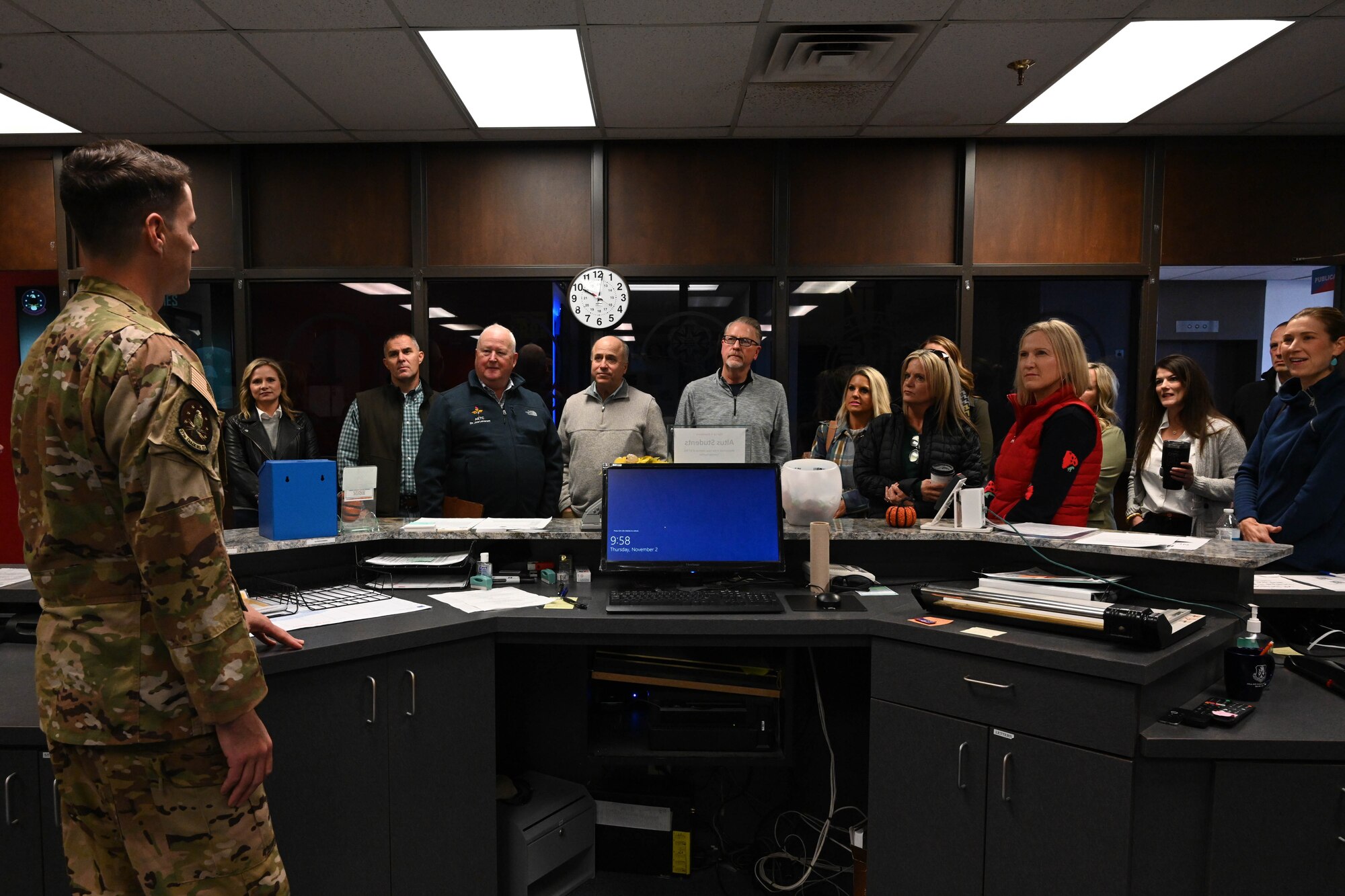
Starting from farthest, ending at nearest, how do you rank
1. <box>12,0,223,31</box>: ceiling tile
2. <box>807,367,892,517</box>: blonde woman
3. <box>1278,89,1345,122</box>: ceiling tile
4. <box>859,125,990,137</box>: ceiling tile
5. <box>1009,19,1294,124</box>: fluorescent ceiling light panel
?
<box>859,125,990,137</box>: ceiling tile, <box>1278,89,1345,122</box>: ceiling tile, <box>807,367,892,517</box>: blonde woman, <box>1009,19,1294,124</box>: fluorescent ceiling light panel, <box>12,0,223,31</box>: ceiling tile

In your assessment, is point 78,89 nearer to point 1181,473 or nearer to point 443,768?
point 443,768

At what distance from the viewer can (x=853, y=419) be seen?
145 inches

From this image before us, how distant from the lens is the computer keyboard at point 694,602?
75.1 inches

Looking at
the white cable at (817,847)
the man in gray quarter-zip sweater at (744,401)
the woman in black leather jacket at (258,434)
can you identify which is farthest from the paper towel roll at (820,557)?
the woman in black leather jacket at (258,434)

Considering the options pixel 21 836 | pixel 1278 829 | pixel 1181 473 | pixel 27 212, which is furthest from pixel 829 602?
pixel 27 212

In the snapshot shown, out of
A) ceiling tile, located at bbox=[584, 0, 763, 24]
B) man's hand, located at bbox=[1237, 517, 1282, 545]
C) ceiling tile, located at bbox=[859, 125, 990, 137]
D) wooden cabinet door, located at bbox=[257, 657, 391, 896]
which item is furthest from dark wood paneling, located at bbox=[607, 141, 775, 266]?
wooden cabinet door, located at bbox=[257, 657, 391, 896]

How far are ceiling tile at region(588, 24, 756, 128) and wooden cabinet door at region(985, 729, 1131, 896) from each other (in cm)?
272

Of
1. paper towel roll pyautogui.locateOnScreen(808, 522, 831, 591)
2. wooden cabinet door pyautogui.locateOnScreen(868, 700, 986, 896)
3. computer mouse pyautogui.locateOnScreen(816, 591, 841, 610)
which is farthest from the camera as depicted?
paper towel roll pyautogui.locateOnScreen(808, 522, 831, 591)

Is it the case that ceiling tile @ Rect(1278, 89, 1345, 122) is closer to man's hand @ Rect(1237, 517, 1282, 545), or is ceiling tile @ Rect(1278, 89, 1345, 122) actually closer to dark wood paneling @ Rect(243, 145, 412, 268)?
man's hand @ Rect(1237, 517, 1282, 545)

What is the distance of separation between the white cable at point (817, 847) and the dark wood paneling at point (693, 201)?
8.79ft

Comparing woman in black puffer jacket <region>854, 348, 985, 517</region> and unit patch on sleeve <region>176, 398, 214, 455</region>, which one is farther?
woman in black puffer jacket <region>854, 348, 985, 517</region>

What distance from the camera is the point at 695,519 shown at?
217 cm

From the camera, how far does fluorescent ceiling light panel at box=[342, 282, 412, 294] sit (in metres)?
4.42

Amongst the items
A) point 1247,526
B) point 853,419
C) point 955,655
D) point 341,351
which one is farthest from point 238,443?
point 1247,526
